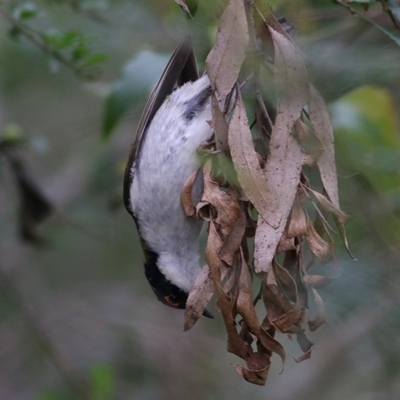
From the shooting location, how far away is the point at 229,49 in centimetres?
178

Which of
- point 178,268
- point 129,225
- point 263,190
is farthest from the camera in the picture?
point 129,225

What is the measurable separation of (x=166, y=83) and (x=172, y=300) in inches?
36.4

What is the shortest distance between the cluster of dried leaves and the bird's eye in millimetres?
1333

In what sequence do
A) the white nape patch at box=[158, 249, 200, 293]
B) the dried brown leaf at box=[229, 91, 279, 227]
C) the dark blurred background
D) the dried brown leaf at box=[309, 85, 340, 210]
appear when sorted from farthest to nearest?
the white nape patch at box=[158, 249, 200, 293] < the dark blurred background < the dried brown leaf at box=[309, 85, 340, 210] < the dried brown leaf at box=[229, 91, 279, 227]

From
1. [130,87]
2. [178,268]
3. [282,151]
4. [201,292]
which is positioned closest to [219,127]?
[282,151]

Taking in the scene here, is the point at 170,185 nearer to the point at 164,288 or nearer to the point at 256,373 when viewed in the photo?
the point at 164,288

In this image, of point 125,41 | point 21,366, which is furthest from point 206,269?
point 21,366

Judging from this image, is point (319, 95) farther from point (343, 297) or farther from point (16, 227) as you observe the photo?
point (16, 227)

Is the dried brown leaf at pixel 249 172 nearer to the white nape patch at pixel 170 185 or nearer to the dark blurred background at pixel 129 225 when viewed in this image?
the dark blurred background at pixel 129 225

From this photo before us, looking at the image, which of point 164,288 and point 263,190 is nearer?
point 263,190

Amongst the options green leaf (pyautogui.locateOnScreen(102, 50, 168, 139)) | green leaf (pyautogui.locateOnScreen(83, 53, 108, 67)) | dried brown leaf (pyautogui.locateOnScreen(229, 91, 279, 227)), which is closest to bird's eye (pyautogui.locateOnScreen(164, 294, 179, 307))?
green leaf (pyautogui.locateOnScreen(102, 50, 168, 139))

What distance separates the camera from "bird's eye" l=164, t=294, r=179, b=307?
3.29 m

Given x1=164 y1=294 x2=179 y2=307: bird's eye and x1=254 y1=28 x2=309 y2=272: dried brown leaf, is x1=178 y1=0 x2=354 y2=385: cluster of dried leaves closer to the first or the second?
x1=254 y1=28 x2=309 y2=272: dried brown leaf

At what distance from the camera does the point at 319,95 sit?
1.87 metres
